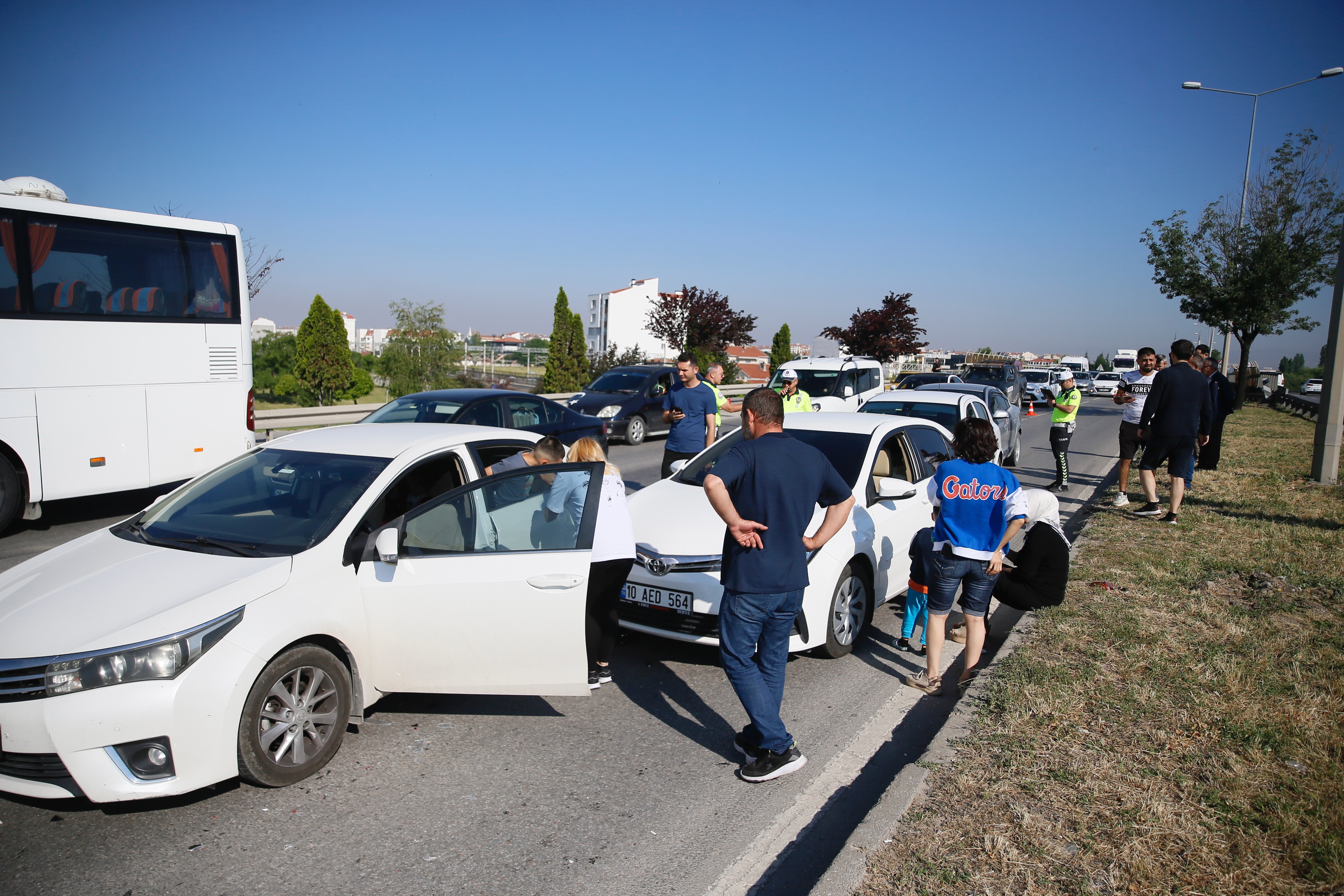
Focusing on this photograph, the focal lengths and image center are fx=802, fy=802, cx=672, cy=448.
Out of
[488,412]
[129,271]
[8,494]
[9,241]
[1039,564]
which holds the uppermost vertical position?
[9,241]

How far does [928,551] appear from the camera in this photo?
16.3ft

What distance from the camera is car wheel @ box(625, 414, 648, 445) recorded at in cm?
1720

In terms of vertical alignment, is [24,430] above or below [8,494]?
above

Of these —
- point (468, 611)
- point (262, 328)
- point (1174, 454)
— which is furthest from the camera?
point (262, 328)

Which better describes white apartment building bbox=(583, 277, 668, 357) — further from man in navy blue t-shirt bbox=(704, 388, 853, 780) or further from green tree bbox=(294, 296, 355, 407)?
man in navy blue t-shirt bbox=(704, 388, 853, 780)

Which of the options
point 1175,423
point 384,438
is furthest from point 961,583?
point 1175,423

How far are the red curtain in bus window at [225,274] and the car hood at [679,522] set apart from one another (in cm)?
632

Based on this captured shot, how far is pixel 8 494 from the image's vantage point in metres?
7.95

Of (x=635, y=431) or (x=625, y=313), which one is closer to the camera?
(x=635, y=431)

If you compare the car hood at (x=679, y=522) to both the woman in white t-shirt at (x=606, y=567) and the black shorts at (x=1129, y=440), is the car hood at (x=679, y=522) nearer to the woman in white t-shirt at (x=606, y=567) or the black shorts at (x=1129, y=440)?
the woman in white t-shirt at (x=606, y=567)

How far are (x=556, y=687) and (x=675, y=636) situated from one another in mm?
1095

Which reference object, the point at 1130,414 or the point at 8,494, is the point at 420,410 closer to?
the point at 8,494

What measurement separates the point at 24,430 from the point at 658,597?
23.3 feet

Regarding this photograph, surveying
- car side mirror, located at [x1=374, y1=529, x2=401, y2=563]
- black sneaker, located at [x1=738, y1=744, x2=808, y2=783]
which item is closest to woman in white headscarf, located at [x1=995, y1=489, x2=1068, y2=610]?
black sneaker, located at [x1=738, y1=744, x2=808, y2=783]
